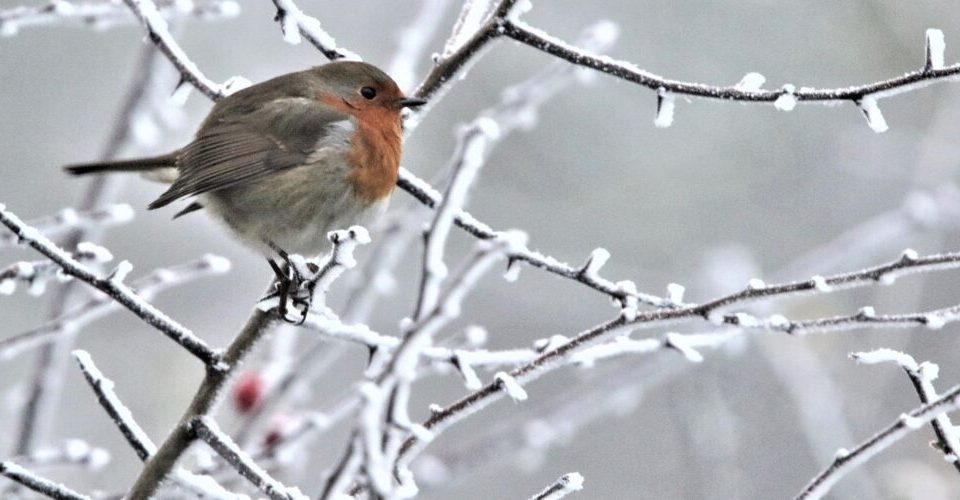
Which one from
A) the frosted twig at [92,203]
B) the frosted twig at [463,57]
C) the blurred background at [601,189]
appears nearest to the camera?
the frosted twig at [463,57]

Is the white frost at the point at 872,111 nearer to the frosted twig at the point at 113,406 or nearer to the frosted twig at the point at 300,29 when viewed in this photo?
the frosted twig at the point at 300,29

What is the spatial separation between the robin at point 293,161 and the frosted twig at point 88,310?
0.26m

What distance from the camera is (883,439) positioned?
1795mm

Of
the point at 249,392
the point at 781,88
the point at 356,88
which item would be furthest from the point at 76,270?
the point at 249,392

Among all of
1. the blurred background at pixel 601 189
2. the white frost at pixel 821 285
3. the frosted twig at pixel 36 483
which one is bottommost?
the white frost at pixel 821 285

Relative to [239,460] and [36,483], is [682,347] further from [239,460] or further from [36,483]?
[36,483]

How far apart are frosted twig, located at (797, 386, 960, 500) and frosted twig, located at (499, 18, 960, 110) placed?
0.51 metres

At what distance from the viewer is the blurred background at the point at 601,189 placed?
7.48m

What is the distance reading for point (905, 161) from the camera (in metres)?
7.31

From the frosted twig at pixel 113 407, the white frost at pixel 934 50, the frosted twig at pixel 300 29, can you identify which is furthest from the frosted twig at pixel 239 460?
the white frost at pixel 934 50

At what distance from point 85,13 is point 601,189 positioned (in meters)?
7.62

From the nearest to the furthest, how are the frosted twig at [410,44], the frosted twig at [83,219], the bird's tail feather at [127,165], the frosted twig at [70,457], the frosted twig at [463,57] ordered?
the frosted twig at [463,57]
the frosted twig at [70,457]
the frosted twig at [83,219]
the bird's tail feather at [127,165]
the frosted twig at [410,44]

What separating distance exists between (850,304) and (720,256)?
2.61 meters

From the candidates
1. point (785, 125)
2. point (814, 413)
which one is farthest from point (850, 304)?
point (814, 413)
